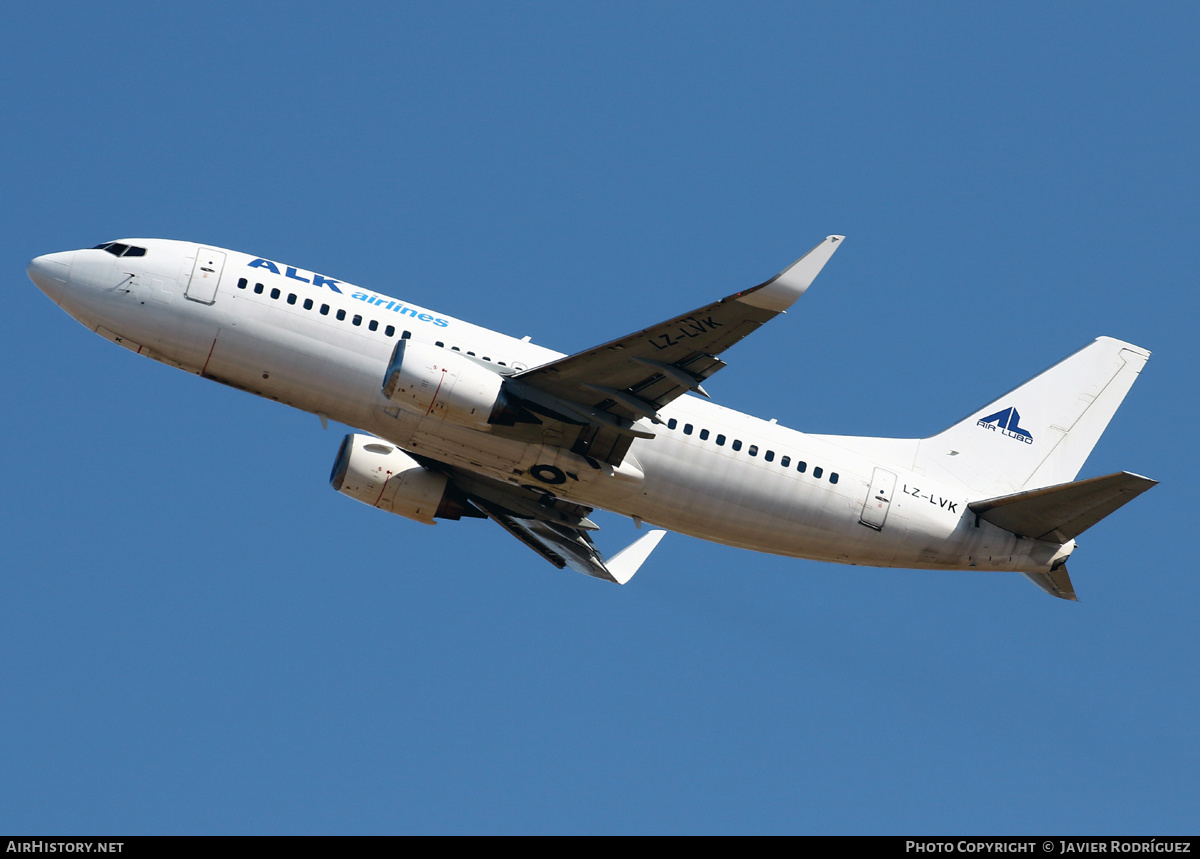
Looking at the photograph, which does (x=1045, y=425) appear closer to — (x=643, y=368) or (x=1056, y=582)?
(x=1056, y=582)

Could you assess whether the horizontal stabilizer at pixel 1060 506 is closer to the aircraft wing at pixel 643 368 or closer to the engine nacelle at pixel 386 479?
the aircraft wing at pixel 643 368

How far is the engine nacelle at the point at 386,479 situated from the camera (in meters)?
37.8

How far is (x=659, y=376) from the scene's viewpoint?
31625mm

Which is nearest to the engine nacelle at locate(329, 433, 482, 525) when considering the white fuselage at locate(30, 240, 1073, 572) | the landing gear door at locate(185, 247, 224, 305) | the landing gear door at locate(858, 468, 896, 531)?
the white fuselage at locate(30, 240, 1073, 572)

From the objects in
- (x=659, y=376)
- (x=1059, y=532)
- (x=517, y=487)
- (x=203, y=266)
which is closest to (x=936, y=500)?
(x=1059, y=532)

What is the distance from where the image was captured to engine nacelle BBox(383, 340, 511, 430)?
31.2m

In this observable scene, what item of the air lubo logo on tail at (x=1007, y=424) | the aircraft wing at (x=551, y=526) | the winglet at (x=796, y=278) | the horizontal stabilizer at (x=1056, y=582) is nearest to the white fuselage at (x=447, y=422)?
the horizontal stabilizer at (x=1056, y=582)

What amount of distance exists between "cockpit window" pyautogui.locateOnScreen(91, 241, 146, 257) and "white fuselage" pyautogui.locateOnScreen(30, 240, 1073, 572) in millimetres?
190

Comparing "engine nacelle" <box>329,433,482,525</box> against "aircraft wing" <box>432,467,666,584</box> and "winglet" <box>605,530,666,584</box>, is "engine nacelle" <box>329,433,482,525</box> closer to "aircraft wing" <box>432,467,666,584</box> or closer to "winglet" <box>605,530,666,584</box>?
"aircraft wing" <box>432,467,666,584</box>

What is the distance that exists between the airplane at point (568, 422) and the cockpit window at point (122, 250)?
0.27 feet

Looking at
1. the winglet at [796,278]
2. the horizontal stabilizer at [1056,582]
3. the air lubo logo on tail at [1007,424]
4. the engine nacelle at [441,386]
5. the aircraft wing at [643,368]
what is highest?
the air lubo logo on tail at [1007,424]
